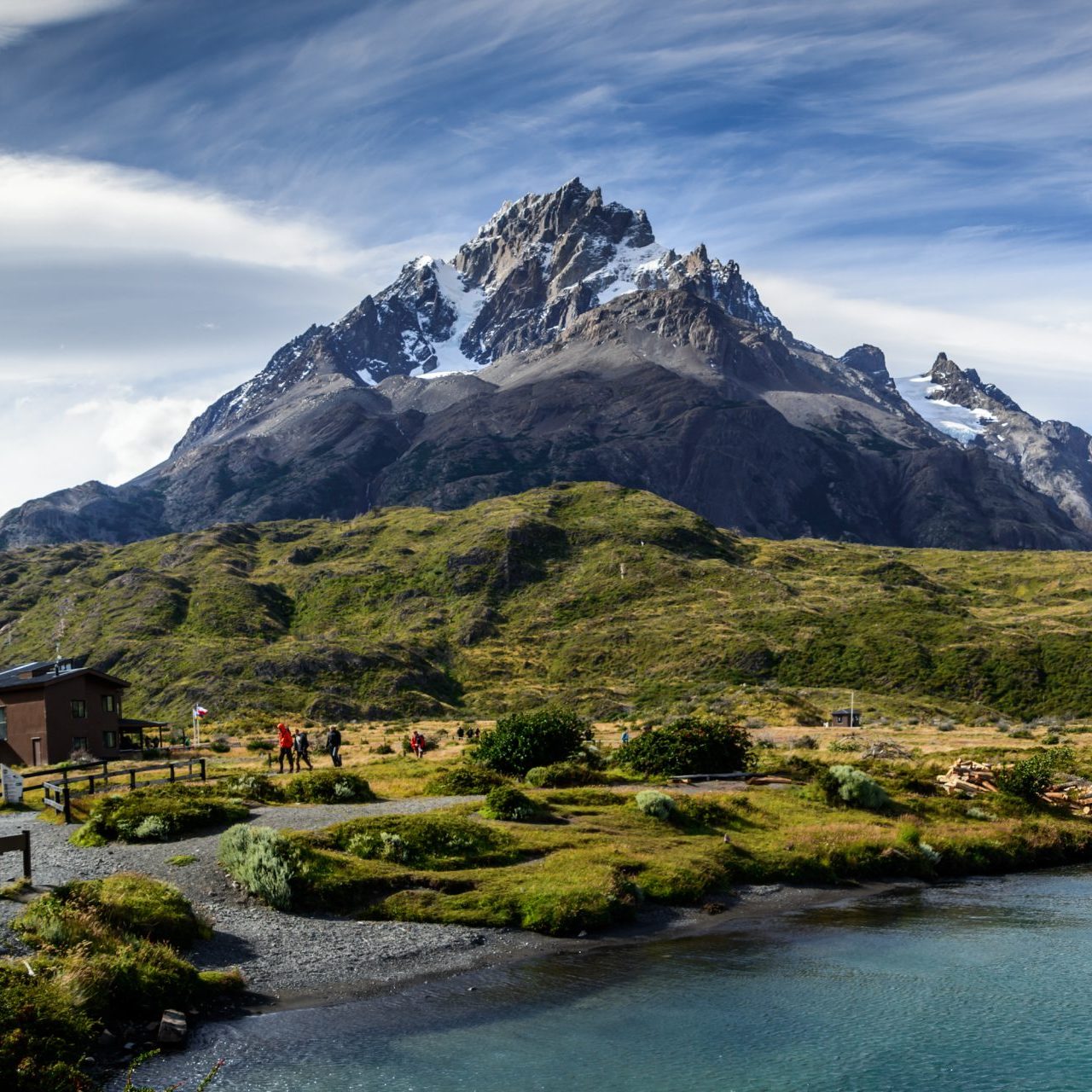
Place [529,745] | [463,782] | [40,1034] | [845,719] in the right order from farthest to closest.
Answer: [845,719] < [529,745] < [463,782] < [40,1034]

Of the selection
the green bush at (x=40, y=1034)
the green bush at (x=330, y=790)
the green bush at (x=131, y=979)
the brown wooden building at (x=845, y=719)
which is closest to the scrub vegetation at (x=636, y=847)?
the green bush at (x=330, y=790)

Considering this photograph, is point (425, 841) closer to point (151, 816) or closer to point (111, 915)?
point (151, 816)

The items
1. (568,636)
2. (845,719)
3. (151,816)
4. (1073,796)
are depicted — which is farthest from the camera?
(568,636)

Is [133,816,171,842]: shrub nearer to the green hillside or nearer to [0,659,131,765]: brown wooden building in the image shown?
[0,659,131,765]: brown wooden building

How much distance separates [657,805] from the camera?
43094mm

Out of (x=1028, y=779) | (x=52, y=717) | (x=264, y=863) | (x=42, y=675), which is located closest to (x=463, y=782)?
(x=264, y=863)

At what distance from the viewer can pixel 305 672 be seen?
14662cm

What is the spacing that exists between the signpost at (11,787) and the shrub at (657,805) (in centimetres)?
2509

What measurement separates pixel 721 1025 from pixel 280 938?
1156cm

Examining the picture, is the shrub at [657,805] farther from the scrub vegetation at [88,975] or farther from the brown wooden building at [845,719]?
the brown wooden building at [845,719]

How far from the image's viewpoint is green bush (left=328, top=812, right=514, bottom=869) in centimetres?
Answer: 3541

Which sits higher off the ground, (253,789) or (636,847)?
(253,789)

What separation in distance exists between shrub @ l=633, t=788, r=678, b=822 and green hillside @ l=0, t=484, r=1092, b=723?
6297 centimetres

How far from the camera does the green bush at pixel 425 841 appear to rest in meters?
35.4
